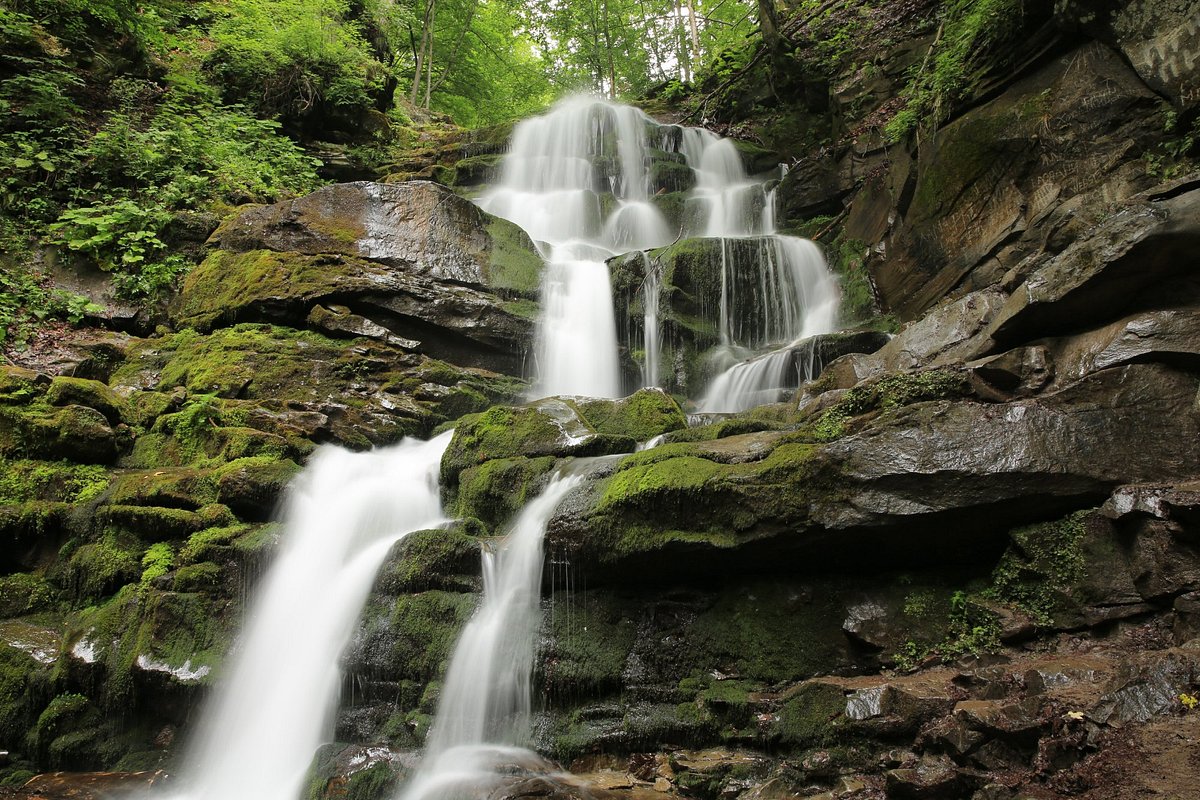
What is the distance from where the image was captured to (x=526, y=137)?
18438 millimetres

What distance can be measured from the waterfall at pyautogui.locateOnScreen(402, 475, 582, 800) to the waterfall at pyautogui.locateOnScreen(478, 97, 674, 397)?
16.9 feet

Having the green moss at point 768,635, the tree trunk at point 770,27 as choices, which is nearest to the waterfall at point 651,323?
the green moss at point 768,635

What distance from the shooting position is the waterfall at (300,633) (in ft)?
17.6

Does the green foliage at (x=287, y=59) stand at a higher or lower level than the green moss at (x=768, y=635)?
higher

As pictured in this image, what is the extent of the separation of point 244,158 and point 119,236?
11.2 ft

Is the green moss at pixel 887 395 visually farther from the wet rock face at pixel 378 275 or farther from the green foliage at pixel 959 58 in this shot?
the green foliage at pixel 959 58

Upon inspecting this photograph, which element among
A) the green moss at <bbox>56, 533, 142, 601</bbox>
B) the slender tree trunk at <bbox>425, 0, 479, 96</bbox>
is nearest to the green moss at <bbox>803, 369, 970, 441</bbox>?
the green moss at <bbox>56, 533, 142, 601</bbox>

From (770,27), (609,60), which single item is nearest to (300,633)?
(770,27)

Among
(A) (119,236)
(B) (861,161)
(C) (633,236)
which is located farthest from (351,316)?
(B) (861,161)

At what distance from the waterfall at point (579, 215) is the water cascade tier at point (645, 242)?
27mm

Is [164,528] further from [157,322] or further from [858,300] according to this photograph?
[858,300]

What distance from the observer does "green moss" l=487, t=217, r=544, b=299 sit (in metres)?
11.3

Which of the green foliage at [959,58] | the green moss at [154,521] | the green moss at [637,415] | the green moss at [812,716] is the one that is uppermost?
the green foliage at [959,58]

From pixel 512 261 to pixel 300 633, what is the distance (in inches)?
292
